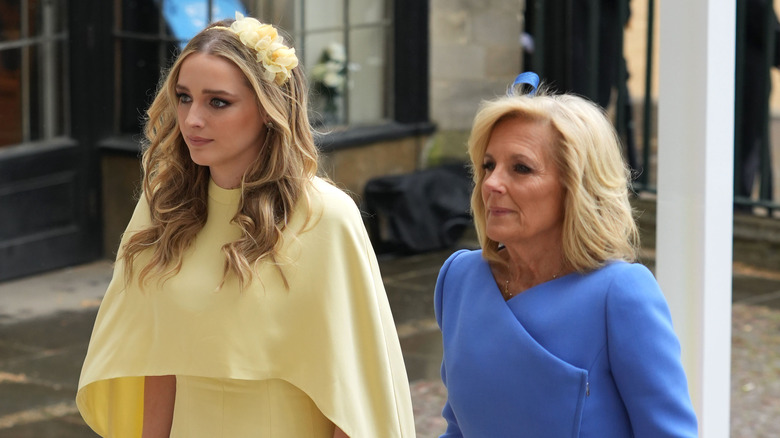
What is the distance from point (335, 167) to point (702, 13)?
600 cm

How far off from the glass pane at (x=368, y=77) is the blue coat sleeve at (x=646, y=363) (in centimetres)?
731

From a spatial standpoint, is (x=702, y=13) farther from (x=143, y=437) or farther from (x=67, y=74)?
(x=67, y=74)

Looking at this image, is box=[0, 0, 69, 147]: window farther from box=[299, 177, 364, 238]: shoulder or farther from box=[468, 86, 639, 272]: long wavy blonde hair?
box=[468, 86, 639, 272]: long wavy blonde hair

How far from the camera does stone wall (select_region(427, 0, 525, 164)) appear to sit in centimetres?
949

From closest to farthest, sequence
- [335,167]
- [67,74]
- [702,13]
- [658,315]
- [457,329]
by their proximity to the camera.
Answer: [658,315] < [457,329] < [702,13] < [67,74] < [335,167]

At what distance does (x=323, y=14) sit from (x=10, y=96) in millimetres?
2446

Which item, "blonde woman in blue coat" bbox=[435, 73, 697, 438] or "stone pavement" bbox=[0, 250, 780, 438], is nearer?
"blonde woman in blue coat" bbox=[435, 73, 697, 438]

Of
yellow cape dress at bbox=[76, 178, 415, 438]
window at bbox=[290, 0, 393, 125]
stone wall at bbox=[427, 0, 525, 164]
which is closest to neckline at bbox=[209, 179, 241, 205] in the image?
yellow cape dress at bbox=[76, 178, 415, 438]

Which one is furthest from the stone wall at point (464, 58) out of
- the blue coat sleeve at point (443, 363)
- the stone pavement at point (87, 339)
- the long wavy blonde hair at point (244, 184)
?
the blue coat sleeve at point (443, 363)

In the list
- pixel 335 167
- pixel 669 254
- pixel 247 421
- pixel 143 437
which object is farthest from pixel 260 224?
pixel 335 167

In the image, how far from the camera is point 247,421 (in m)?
2.47

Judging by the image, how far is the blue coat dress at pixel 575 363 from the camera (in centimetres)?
208

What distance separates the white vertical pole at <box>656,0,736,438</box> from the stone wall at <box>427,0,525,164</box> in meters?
6.31

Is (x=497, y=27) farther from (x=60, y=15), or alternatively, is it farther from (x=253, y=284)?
(x=253, y=284)
